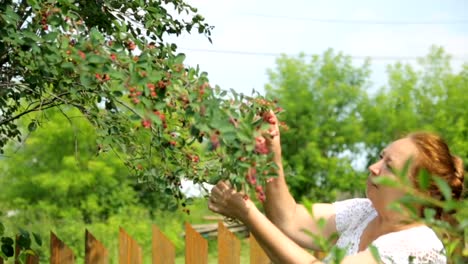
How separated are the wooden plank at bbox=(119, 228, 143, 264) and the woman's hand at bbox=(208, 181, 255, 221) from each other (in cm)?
173

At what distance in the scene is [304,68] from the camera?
17828mm

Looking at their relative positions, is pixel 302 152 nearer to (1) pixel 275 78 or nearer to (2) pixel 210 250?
(1) pixel 275 78

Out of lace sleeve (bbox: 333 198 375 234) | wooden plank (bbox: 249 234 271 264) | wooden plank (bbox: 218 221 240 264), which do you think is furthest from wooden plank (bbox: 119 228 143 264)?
lace sleeve (bbox: 333 198 375 234)

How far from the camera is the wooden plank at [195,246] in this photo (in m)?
4.11

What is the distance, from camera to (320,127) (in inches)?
665

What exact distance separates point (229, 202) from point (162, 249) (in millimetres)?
1770

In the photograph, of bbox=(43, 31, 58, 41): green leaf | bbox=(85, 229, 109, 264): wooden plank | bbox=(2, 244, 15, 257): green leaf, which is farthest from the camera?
bbox=(85, 229, 109, 264): wooden plank

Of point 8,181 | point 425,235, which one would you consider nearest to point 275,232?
point 425,235

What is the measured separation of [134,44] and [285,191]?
77 cm

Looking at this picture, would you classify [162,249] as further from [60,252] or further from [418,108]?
[418,108]

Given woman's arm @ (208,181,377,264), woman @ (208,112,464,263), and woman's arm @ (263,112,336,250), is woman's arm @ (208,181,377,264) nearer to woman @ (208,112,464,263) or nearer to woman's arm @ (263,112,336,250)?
woman @ (208,112,464,263)

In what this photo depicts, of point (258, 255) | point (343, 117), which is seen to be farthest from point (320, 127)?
point (258, 255)

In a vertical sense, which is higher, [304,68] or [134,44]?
[304,68]

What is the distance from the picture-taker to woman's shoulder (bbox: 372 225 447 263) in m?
2.60
